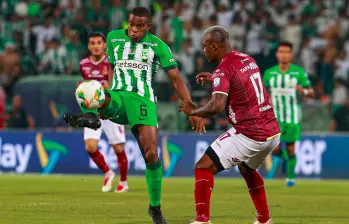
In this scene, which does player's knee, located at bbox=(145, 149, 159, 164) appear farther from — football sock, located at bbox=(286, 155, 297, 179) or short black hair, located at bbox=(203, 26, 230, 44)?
football sock, located at bbox=(286, 155, 297, 179)

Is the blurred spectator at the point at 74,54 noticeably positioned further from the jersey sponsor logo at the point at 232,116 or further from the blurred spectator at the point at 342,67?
the jersey sponsor logo at the point at 232,116

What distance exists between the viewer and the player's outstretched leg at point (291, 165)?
58.1 ft

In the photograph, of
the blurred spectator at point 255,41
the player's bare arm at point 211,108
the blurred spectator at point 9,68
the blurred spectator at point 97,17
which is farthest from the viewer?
the blurred spectator at point 97,17

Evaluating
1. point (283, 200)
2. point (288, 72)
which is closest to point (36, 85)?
point (288, 72)

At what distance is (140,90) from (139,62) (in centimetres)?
41

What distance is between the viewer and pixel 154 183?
32.4ft

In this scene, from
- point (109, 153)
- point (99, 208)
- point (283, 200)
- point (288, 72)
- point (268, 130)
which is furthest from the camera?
point (109, 153)

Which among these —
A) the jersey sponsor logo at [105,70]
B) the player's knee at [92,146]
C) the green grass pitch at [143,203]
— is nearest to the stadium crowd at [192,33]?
the green grass pitch at [143,203]

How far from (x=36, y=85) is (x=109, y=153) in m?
3.19

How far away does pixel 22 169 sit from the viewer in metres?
21.8

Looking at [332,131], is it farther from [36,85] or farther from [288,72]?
[36,85]

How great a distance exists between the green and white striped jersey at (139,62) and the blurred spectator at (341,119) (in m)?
12.2

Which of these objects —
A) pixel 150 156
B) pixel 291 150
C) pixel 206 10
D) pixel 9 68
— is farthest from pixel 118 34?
pixel 9 68

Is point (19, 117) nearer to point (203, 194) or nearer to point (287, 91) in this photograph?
point (287, 91)
